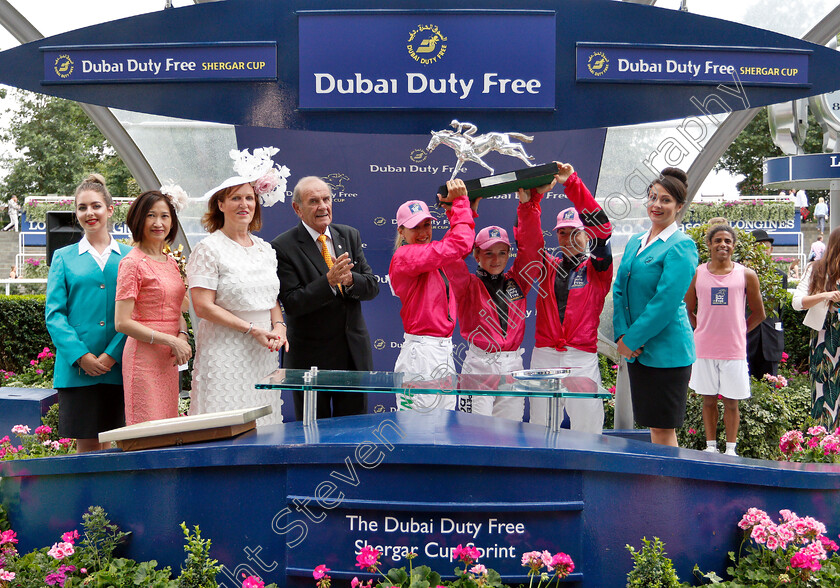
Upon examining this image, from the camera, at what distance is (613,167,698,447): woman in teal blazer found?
3.96 m

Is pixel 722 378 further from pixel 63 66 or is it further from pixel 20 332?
pixel 20 332

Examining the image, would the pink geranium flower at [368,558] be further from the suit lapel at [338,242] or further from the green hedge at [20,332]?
the green hedge at [20,332]

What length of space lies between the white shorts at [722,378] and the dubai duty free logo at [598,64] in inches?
82.3

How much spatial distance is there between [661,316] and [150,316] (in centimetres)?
247

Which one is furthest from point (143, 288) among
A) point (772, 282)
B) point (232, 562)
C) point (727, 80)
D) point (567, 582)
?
point (772, 282)

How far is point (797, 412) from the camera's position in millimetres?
6586

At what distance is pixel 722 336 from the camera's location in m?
5.31

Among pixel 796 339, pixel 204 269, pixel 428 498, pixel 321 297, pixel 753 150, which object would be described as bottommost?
pixel 428 498

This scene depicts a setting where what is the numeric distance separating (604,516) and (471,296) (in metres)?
1.87

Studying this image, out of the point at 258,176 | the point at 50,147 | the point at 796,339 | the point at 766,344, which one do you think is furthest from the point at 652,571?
the point at 50,147

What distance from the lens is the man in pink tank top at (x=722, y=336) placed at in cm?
527

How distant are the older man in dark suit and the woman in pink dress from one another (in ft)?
1.93

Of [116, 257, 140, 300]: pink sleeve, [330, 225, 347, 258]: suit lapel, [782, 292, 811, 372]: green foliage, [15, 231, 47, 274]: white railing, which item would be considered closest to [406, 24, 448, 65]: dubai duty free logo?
[330, 225, 347, 258]: suit lapel

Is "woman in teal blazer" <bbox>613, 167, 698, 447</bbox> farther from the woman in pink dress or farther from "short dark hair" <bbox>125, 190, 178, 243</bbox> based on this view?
"short dark hair" <bbox>125, 190, 178, 243</bbox>
